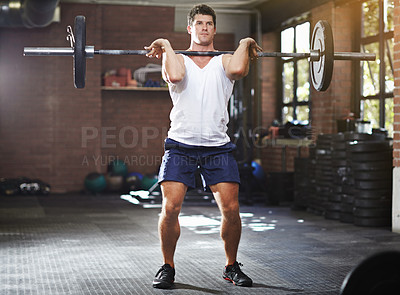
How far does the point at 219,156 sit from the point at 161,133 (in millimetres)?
6302

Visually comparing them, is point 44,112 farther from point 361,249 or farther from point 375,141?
point 361,249

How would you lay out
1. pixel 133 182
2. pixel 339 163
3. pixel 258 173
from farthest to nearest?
pixel 133 182
pixel 258 173
pixel 339 163

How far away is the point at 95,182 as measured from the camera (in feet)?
27.9

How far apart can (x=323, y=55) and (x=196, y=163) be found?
3.21ft

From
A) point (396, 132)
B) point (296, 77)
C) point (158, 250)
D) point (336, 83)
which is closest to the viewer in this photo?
point (158, 250)

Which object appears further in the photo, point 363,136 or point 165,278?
point 363,136

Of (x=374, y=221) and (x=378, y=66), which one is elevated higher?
(x=378, y=66)

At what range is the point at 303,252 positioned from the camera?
4145 mm

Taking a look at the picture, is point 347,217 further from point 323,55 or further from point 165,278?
point 165,278

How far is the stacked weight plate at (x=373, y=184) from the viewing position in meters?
5.43

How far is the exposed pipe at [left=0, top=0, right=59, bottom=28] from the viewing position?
7493 millimetres

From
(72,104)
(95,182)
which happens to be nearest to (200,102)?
(95,182)

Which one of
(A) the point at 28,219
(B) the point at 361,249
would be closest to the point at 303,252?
(B) the point at 361,249

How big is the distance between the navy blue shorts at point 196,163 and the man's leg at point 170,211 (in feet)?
0.13
